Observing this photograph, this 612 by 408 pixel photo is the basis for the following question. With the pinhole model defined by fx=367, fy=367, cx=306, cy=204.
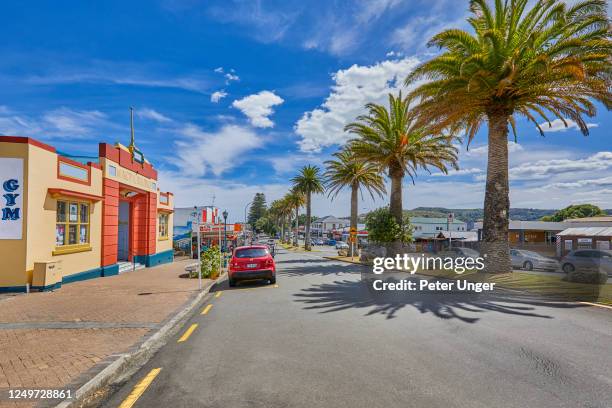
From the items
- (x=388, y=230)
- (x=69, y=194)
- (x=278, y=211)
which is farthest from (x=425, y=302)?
(x=278, y=211)

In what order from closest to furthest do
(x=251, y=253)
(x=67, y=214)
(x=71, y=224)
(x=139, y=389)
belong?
(x=139, y=389), (x=67, y=214), (x=251, y=253), (x=71, y=224)

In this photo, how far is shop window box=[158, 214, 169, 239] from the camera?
26.7 metres

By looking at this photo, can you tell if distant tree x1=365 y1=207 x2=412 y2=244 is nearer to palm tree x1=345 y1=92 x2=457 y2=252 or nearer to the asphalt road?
palm tree x1=345 y1=92 x2=457 y2=252

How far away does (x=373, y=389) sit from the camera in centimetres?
431

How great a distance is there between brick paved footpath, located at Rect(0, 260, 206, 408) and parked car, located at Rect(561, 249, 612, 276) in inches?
819

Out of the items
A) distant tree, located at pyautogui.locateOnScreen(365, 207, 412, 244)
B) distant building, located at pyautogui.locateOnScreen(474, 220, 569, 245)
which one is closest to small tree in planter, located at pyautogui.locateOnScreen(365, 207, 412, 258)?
distant tree, located at pyautogui.locateOnScreen(365, 207, 412, 244)

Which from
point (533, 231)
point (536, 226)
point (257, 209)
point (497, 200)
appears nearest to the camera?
point (497, 200)

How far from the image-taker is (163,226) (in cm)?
2739

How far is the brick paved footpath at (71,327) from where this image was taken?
15.8 ft

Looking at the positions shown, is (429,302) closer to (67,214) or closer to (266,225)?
(67,214)

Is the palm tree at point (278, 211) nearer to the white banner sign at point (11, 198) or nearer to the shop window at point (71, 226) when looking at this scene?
the shop window at point (71, 226)

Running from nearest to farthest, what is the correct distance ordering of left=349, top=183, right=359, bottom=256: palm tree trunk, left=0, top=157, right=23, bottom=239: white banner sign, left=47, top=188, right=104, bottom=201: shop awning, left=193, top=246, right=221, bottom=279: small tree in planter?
left=0, top=157, right=23, bottom=239: white banner sign, left=47, top=188, right=104, bottom=201: shop awning, left=193, top=246, right=221, bottom=279: small tree in planter, left=349, top=183, right=359, bottom=256: palm tree trunk

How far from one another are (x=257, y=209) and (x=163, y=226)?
438 ft

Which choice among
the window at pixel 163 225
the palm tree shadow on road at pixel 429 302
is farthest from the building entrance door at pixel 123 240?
the palm tree shadow on road at pixel 429 302
